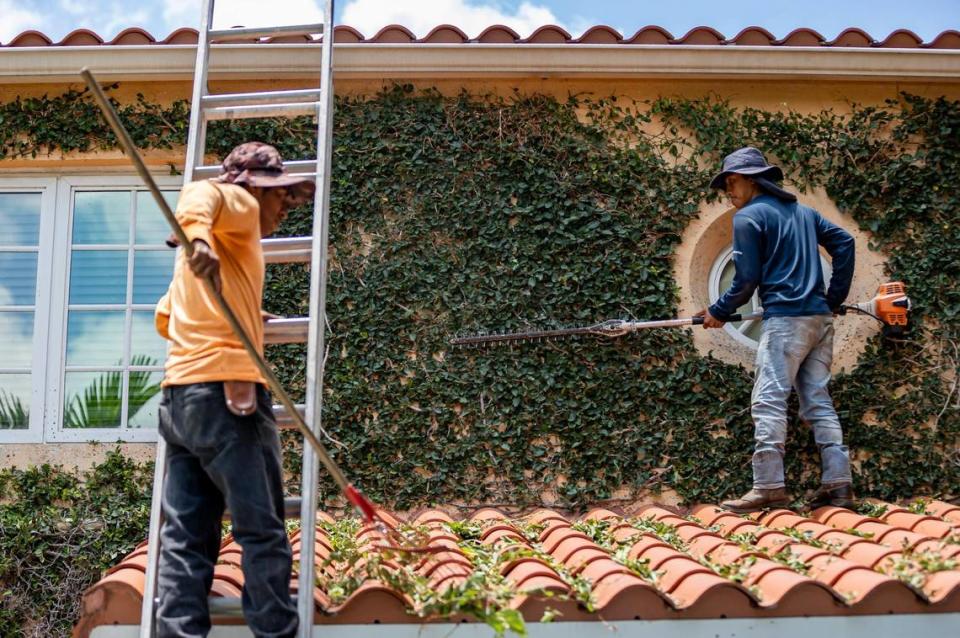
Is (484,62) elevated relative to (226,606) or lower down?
elevated

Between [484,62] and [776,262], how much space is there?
226 centimetres

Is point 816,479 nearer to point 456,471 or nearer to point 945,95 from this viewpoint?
point 456,471

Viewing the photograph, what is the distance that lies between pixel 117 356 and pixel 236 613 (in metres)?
3.54

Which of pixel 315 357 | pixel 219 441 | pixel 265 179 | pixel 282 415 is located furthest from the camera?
pixel 282 415

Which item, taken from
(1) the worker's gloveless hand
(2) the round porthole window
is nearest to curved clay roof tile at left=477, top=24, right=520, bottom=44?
(2) the round porthole window

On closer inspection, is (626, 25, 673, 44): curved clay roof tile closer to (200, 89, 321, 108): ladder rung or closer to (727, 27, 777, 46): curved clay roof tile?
(727, 27, 777, 46): curved clay roof tile

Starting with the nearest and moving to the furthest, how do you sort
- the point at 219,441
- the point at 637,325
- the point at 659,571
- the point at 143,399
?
the point at 219,441 < the point at 659,571 < the point at 637,325 < the point at 143,399

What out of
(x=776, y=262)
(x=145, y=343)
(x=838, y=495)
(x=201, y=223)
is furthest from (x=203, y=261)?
(x=838, y=495)

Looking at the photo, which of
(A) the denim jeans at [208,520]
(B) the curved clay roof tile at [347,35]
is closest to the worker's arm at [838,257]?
(B) the curved clay roof tile at [347,35]

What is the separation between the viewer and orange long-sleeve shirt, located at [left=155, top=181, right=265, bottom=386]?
157 inches

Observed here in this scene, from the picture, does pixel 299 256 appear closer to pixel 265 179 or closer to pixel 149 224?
pixel 265 179

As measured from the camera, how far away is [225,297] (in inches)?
161

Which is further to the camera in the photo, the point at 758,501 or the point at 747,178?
the point at 747,178

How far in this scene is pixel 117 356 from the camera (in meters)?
7.25
